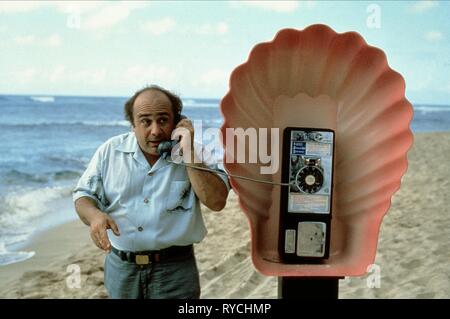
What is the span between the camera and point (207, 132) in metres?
1.77

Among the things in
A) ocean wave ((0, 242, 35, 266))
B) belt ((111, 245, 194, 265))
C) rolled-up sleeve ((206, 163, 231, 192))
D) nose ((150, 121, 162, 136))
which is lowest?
ocean wave ((0, 242, 35, 266))

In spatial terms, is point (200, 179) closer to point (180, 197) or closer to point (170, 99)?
point (180, 197)

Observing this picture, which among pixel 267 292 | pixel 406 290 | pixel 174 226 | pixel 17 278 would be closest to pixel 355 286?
pixel 406 290

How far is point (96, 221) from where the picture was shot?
163cm

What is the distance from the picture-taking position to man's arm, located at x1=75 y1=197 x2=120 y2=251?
1584 mm

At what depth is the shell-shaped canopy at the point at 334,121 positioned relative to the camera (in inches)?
71.4

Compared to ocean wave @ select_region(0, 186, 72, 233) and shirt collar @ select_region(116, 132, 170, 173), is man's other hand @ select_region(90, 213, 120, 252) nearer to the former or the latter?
shirt collar @ select_region(116, 132, 170, 173)

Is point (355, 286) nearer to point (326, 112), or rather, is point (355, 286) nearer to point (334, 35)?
point (326, 112)

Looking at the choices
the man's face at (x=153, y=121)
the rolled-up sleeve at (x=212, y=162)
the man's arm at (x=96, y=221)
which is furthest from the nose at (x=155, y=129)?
the man's arm at (x=96, y=221)

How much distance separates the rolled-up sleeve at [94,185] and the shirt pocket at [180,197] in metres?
0.23

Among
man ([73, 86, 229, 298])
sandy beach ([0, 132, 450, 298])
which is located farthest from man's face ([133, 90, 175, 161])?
sandy beach ([0, 132, 450, 298])

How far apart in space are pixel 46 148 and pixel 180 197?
10246mm
